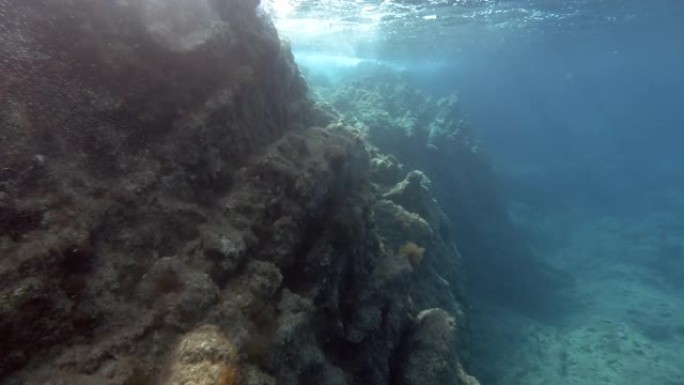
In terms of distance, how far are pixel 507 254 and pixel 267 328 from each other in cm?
2209

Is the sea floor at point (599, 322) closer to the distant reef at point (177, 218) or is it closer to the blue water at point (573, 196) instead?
the blue water at point (573, 196)

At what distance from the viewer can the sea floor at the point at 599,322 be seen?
1645 cm

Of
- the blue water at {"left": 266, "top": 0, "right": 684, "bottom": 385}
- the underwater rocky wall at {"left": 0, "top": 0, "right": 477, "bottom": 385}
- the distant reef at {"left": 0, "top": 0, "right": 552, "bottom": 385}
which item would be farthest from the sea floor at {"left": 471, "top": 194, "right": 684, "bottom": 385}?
the underwater rocky wall at {"left": 0, "top": 0, "right": 477, "bottom": 385}

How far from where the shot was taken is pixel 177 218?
14.0 feet

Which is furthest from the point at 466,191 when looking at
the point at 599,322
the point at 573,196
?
the point at 573,196

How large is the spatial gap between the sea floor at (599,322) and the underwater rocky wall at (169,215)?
1215 centimetres

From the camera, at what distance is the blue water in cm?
1748

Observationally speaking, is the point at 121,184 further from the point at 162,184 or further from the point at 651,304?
the point at 651,304

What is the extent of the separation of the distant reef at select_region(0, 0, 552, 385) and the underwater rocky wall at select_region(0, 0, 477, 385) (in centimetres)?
2

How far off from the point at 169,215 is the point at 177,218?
0.09m

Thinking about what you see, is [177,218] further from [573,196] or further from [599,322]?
[573,196]

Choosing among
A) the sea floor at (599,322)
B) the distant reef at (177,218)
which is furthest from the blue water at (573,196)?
the distant reef at (177,218)

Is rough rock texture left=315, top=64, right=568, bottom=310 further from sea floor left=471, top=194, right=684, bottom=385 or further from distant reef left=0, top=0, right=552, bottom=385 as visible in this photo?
distant reef left=0, top=0, right=552, bottom=385

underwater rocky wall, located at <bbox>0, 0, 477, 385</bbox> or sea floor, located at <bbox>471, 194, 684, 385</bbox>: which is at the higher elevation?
underwater rocky wall, located at <bbox>0, 0, 477, 385</bbox>
